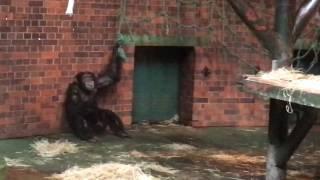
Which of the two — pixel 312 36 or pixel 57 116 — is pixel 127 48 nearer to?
pixel 57 116

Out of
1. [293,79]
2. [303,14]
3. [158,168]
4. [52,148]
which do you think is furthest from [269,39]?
[52,148]

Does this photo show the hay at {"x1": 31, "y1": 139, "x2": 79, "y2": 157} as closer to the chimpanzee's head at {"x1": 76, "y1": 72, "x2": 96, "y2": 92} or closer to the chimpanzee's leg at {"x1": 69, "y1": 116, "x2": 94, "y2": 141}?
the chimpanzee's leg at {"x1": 69, "y1": 116, "x2": 94, "y2": 141}

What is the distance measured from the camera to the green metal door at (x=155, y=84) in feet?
31.9

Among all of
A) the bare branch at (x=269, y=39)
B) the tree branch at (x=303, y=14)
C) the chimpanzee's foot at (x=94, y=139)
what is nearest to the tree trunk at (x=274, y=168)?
the bare branch at (x=269, y=39)

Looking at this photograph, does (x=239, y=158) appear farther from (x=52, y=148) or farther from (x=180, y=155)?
(x=52, y=148)

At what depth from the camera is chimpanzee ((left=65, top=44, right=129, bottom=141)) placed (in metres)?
8.44

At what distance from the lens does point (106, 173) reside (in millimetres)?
6410

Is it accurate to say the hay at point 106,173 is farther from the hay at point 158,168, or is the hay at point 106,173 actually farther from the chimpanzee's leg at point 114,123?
the chimpanzee's leg at point 114,123

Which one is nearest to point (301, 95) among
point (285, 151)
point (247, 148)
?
point (285, 151)

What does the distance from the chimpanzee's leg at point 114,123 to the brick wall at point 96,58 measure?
37cm

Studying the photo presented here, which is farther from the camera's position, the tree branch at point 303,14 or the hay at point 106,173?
the hay at point 106,173

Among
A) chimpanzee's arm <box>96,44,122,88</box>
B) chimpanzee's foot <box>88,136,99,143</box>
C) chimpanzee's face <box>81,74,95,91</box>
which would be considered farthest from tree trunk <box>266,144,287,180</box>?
chimpanzee's arm <box>96,44,122,88</box>

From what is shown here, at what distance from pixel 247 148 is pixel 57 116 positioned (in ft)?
8.36

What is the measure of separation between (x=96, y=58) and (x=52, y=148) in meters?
1.75
